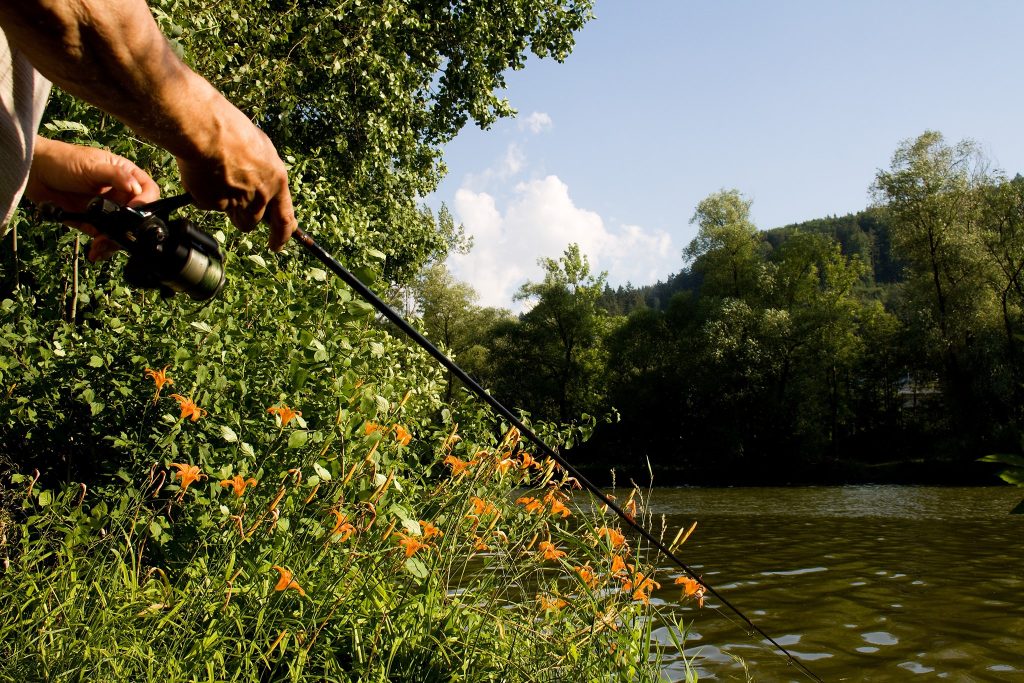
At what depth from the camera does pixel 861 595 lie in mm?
8844

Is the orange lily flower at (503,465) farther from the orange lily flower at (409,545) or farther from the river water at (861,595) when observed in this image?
the river water at (861,595)

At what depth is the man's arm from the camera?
58.9 inches

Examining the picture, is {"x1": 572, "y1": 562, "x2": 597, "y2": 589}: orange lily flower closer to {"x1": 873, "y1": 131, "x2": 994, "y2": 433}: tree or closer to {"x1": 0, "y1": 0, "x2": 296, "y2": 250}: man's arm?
{"x1": 0, "y1": 0, "x2": 296, "y2": 250}: man's arm

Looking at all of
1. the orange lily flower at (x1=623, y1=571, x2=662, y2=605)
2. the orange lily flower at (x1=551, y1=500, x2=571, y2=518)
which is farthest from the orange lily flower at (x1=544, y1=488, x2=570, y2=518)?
the orange lily flower at (x1=623, y1=571, x2=662, y2=605)

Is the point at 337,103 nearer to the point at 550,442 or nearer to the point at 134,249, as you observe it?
the point at 550,442

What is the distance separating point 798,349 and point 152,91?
136 ft

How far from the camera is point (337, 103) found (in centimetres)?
1283

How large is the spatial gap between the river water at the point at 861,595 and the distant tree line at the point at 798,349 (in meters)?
Result: 16.4

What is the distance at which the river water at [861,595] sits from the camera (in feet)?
20.6

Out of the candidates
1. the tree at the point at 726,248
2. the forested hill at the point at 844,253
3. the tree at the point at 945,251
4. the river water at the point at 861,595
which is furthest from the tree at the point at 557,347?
the forested hill at the point at 844,253

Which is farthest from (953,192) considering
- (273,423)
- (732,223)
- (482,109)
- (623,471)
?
(273,423)

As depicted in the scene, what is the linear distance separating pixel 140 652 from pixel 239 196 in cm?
160

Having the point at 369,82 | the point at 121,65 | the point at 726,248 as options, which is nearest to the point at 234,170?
the point at 121,65

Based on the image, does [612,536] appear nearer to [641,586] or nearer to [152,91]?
[641,586]
